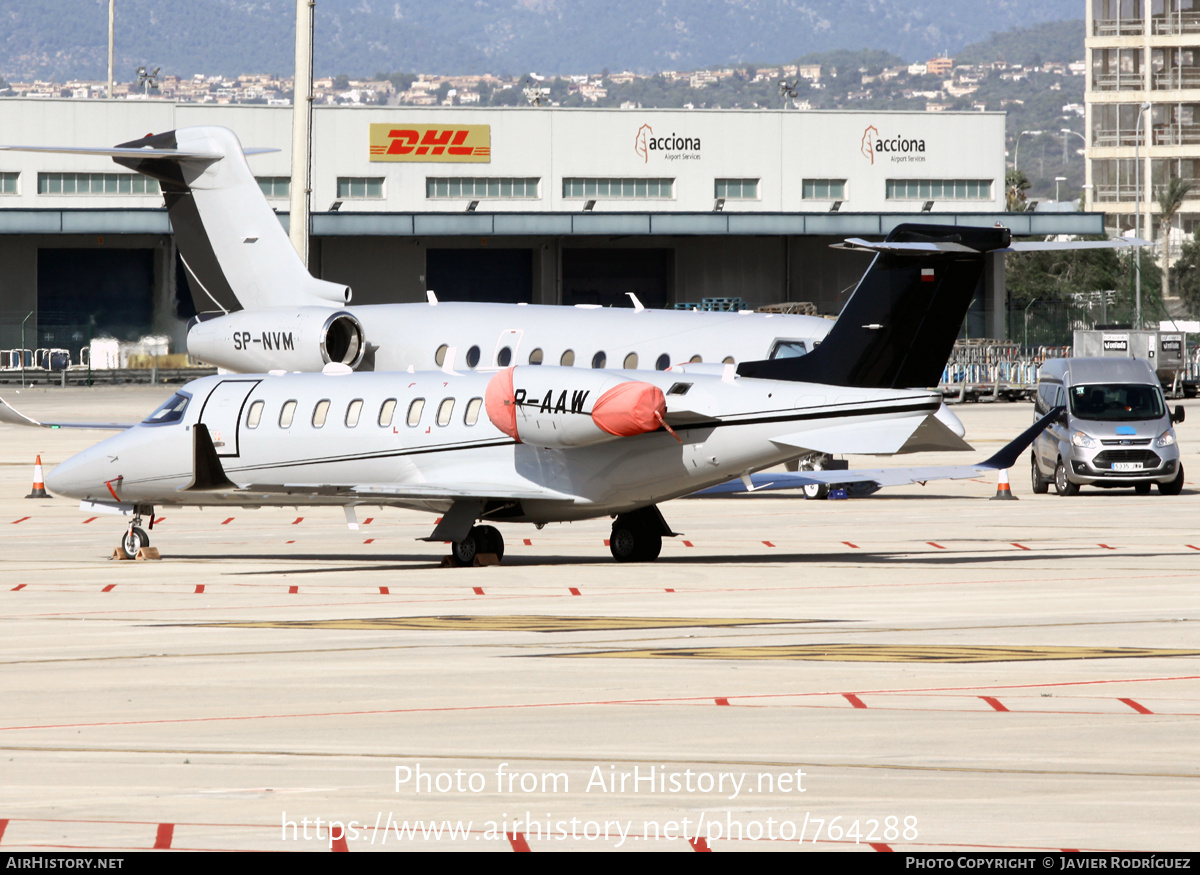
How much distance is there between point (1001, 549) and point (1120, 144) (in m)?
Answer: 109

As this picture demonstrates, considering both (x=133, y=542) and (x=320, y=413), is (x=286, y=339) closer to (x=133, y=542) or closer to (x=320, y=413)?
(x=320, y=413)

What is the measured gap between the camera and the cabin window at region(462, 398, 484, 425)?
21422 millimetres

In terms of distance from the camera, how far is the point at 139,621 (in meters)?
16.2

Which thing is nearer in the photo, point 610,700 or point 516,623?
point 610,700

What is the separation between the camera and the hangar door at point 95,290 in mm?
81188

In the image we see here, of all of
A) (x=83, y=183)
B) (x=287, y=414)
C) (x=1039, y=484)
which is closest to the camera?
(x=287, y=414)

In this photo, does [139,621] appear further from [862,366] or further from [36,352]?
[36,352]

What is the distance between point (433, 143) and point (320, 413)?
2402 inches

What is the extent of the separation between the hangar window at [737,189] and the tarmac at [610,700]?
6378 cm

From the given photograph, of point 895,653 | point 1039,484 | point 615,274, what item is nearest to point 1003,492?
point 1039,484

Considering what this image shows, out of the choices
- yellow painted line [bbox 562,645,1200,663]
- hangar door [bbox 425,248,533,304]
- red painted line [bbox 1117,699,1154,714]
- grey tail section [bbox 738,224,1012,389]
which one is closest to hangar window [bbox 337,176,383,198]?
hangar door [bbox 425,248,533,304]

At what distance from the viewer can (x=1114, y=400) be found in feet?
105

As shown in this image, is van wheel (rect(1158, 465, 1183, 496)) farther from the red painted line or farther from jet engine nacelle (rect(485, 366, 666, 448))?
the red painted line

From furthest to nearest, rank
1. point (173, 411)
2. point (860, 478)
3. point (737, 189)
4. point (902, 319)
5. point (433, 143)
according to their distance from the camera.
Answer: point (737, 189)
point (433, 143)
point (173, 411)
point (860, 478)
point (902, 319)
